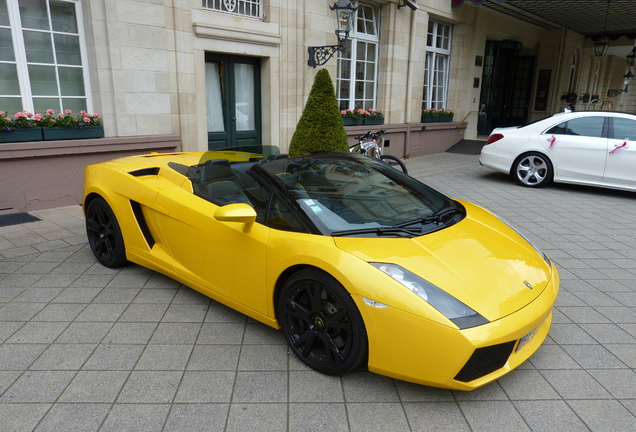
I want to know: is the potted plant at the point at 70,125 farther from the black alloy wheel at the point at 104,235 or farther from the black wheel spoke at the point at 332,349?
the black wheel spoke at the point at 332,349

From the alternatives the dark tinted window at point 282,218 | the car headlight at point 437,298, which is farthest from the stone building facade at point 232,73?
the car headlight at point 437,298

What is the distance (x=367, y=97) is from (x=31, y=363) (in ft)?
34.9

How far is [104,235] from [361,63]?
9045 millimetres

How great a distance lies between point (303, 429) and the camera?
2.37 meters

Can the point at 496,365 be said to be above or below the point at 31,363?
above

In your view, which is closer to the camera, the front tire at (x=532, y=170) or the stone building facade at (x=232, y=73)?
the stone building facade at (x=232, y=73)

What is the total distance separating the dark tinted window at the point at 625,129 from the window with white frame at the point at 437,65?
21.5ft

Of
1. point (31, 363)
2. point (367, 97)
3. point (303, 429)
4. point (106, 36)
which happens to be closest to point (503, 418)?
point (303, 429)

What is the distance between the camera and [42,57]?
6660 mm

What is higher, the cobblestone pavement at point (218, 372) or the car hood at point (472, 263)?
the car hood at point (472, 263)

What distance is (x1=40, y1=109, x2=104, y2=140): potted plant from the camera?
6484mm

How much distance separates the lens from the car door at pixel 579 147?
8188 millimetres

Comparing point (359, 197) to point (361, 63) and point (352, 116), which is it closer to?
point (352, 116)

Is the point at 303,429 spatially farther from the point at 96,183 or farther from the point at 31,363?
the point at 96,183
